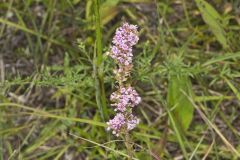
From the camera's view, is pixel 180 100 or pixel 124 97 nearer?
pixel 124 97

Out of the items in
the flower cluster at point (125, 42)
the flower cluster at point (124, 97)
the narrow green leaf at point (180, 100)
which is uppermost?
the flower cluster at point (125, 42)

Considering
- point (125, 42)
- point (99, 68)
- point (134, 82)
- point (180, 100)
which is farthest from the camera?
point (180, 100)

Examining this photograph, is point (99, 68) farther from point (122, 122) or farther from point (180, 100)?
point (180, 100)

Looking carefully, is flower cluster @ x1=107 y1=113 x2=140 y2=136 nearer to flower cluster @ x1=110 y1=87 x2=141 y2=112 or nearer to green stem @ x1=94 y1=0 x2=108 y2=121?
flower cluster @ x1=110 y1=87 x2=141 y2=112

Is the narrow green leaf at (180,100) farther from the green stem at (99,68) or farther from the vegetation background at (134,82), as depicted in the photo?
the green stem at (99,68)

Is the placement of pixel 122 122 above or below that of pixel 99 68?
below

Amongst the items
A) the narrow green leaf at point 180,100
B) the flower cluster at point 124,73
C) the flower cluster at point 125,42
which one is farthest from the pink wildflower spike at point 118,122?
the narrow green leaf at point 180,100

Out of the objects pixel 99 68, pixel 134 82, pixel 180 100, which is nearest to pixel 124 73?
pixel 99 68

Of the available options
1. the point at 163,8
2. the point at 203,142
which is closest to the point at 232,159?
the point at 203,142
